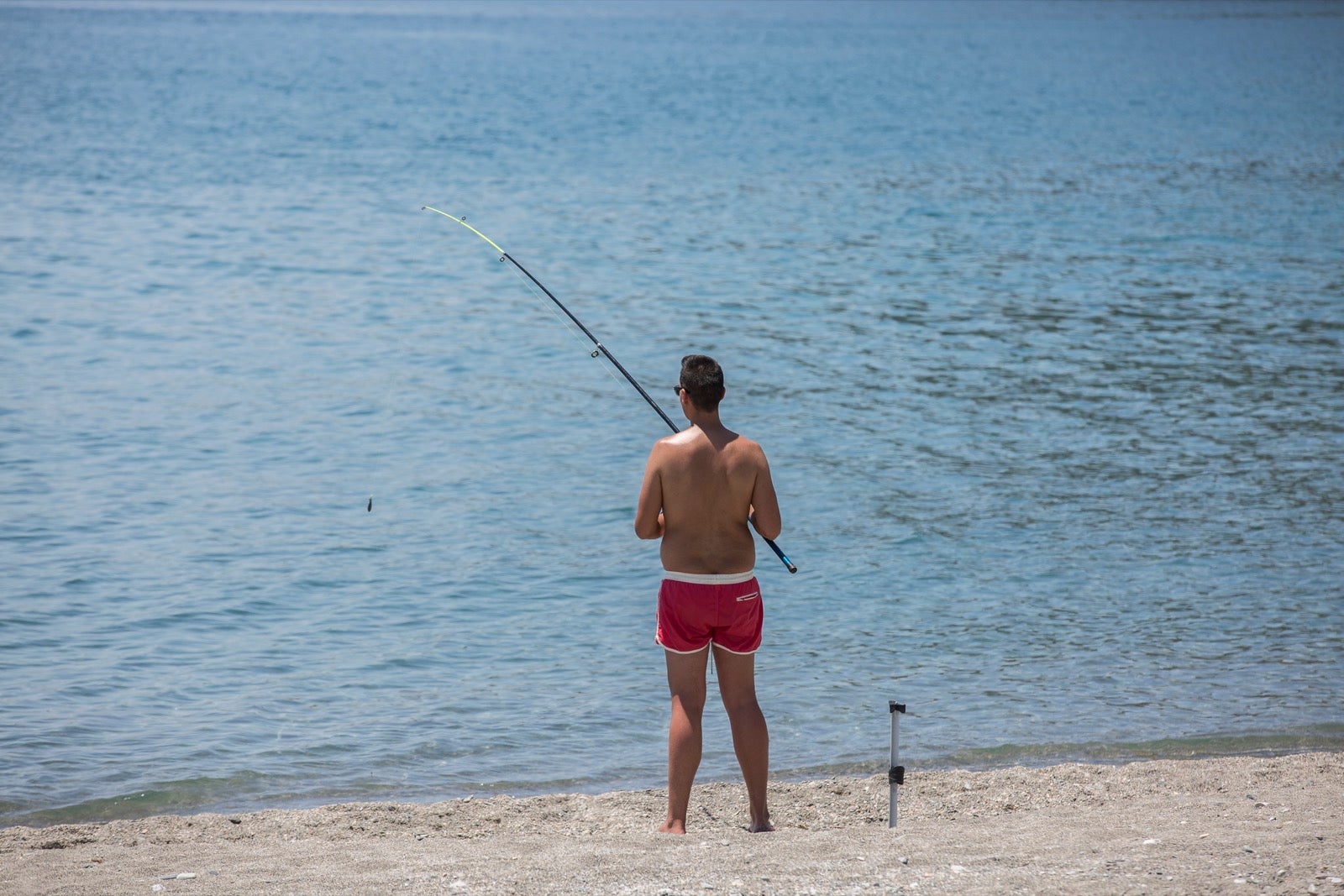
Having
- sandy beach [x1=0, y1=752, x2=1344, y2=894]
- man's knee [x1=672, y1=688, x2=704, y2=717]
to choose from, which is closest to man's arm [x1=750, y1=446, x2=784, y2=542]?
man's knee [x1=672, y1=688, x2=704, y2=717]

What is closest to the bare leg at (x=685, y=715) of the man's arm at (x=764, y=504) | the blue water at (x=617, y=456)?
the man's arm at (x=764, y=504)

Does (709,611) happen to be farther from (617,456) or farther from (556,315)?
(556,315)

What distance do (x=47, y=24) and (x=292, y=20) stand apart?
21.3 meters

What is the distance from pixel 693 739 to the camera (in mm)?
4871

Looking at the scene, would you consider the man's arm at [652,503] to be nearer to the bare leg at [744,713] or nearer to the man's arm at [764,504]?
the man's arm at [764,504]

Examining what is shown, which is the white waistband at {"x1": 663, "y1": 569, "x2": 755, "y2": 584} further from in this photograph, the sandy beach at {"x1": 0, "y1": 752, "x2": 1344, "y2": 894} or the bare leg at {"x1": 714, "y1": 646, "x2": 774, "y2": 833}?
the sandy beach at {"x1": 0, "y1": 752, "x2": 1344, "y2": 894}

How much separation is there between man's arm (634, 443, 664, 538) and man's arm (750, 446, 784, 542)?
0.32m

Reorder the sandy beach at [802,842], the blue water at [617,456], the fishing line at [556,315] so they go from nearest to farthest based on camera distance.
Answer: the sandy beach at [802,842], the blue water at [617,456], the fishing line at [556,315]

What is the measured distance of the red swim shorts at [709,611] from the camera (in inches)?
187

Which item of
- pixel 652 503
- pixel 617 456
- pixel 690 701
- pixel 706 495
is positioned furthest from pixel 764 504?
pixel 617 456

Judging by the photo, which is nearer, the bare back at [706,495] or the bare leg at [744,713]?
the bare back at [706,495]

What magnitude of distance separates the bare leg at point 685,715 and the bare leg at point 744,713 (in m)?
0.08

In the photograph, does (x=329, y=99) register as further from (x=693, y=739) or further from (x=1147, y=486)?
(x=693, y=739)

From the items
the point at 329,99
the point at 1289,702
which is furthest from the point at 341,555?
the point at 329,99
